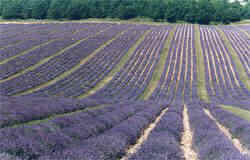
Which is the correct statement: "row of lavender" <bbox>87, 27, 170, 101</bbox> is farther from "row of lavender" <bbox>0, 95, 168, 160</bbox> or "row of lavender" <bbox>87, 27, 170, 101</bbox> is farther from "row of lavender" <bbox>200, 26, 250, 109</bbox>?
"row of lavender" <bbox>0, 95, 168, 160</bbox>

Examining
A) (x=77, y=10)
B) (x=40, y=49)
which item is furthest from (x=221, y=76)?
(x=77, y=10)

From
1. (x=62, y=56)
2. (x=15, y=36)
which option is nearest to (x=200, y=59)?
(x=62, y=56)

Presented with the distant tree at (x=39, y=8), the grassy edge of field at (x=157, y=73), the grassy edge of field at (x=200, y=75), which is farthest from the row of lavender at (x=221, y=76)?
the distant tree at (x=39, y=8)

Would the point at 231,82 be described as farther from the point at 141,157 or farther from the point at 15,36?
the point at 15,36

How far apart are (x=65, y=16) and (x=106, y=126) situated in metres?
98.3

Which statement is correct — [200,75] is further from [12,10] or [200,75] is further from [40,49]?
[12,10]

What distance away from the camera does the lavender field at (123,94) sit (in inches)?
338

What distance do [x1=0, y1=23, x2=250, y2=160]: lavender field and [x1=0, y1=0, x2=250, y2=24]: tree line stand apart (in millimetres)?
34084

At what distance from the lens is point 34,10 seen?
103875 millimetres

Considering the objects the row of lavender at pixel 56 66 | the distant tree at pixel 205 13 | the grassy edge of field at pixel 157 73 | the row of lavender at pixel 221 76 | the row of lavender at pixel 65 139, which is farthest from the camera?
the distant tree at pixel 205 13

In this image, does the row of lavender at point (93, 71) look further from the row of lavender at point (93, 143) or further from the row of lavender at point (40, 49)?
the row of lavender at point (93, 143)

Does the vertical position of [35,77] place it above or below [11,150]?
below

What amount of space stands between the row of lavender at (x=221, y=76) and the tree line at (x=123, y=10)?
51.7 m

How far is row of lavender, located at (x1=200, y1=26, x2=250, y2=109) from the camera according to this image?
31217 mm
